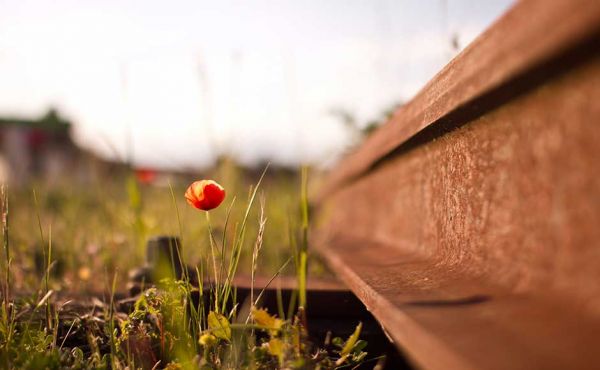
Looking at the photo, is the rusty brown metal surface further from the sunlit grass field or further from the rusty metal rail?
the sunlit grass field

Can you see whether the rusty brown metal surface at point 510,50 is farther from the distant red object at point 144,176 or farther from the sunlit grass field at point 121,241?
the distant red object at point 144,176

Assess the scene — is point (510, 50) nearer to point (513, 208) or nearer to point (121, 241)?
point (513, 208)

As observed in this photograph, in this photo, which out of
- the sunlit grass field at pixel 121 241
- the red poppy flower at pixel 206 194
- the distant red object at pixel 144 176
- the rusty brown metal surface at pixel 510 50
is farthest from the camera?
the distant red object at pixel 144 176

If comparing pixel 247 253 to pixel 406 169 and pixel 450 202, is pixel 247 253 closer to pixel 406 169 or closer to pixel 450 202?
pixel 406 169

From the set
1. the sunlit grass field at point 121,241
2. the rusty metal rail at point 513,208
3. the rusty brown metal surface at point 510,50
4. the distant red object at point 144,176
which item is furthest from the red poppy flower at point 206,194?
the distant red object at point 144,176

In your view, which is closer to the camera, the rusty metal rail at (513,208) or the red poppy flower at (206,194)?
the rusty metal rail at (513,208)

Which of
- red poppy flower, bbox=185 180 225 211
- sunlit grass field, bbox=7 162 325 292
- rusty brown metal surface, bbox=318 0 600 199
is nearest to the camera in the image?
rusty brown metal surface, bbox=318 0 600 199

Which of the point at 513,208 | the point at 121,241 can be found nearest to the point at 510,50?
the point at 513,208

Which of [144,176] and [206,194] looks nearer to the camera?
[206,194]

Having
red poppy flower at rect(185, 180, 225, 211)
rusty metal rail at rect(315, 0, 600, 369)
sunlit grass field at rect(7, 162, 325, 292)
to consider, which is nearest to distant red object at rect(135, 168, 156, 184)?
sunlit grass field at rect(7, 162, 325, 292)
